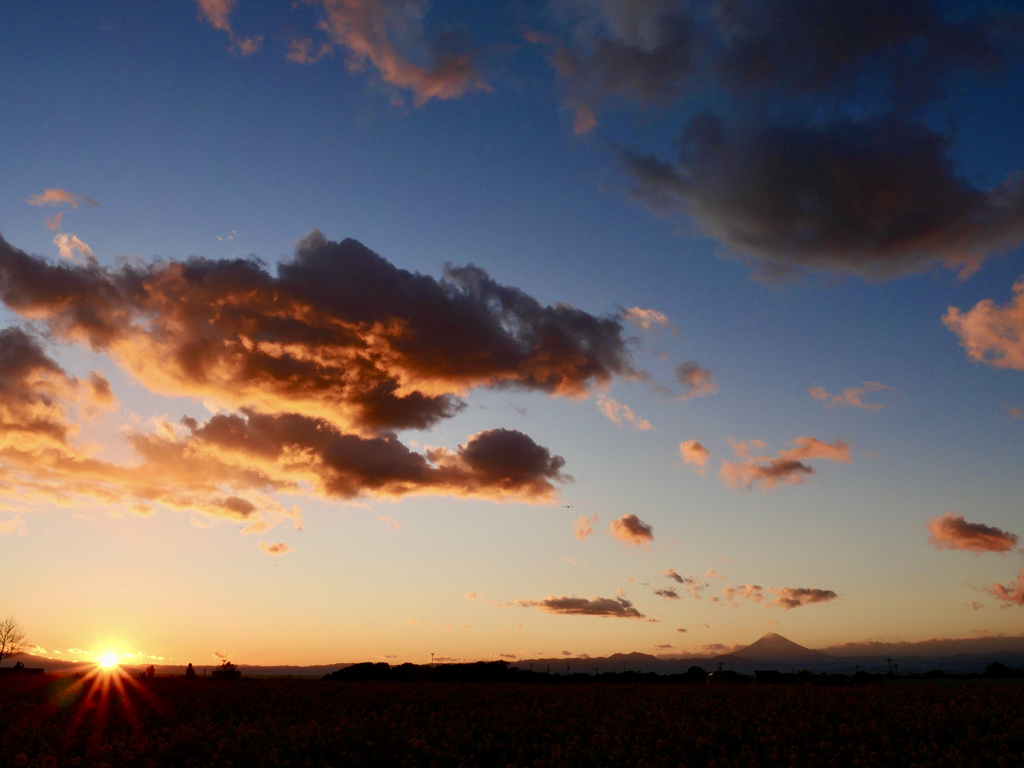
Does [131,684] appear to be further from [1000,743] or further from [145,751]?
[1000,743]

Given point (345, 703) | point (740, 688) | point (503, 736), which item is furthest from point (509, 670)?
point (503, 736)

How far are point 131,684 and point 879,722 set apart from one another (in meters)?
52.1

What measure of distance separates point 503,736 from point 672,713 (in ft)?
34.6

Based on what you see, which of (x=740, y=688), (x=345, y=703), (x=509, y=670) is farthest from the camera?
(x=509, y=670)

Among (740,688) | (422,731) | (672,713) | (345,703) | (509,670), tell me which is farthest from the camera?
(509,670)

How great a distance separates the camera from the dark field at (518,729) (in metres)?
26.6

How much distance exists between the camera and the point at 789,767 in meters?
26.3

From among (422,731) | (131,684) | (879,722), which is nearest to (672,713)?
(879,722)

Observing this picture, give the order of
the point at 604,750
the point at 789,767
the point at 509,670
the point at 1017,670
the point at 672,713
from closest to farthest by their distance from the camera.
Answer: the point at 789,767
the point at 604,750
the point at 672,713
the point at 1017,670
the point at 509,670

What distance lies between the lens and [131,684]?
5250 centimetres

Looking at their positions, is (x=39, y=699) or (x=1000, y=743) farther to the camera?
(x=39, y=699)

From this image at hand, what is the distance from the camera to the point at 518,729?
108 feet

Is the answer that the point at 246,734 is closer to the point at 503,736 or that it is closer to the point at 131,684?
the point at 503,736

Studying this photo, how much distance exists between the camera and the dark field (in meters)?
26.6
